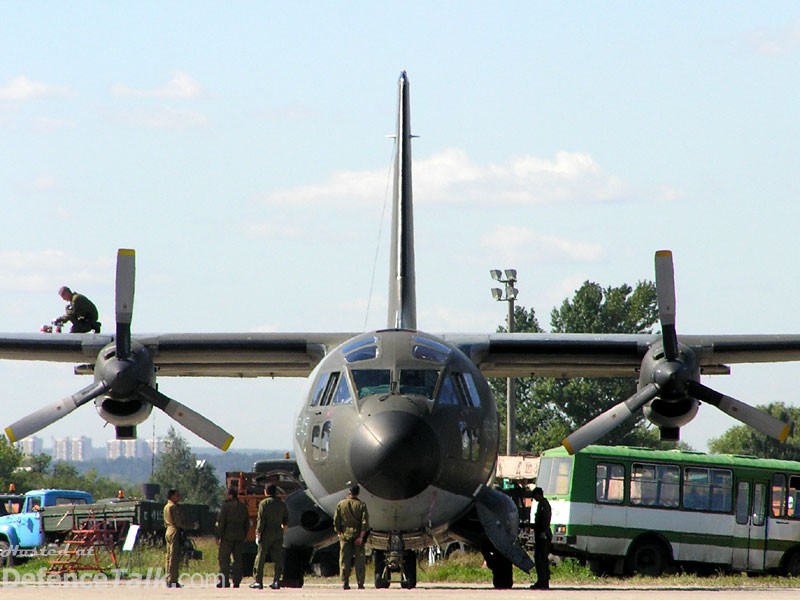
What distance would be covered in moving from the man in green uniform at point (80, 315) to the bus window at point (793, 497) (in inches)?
605

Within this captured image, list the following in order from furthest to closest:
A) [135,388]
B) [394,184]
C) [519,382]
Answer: [519,382] < [394,184] < [135,388]

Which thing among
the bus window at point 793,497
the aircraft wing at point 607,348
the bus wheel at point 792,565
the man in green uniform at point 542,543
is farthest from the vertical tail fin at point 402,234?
the bus wheel at point 792,565

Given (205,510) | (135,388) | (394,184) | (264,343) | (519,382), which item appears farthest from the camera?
(519,382)

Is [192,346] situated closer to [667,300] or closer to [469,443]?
[469,443]

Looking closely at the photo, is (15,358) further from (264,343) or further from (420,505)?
(420,505)

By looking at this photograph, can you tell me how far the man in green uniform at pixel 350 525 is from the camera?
18.8m

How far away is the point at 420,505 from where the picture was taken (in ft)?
60.9

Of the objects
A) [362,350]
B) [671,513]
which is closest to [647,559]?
[671,513]

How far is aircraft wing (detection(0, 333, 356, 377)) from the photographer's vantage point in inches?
930

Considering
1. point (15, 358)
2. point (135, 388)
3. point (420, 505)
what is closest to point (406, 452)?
point (420, 505)

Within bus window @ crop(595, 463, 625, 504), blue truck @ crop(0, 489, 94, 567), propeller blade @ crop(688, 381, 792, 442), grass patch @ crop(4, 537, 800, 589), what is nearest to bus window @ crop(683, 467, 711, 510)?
bus window @ crop(595, 463, 625, 504)

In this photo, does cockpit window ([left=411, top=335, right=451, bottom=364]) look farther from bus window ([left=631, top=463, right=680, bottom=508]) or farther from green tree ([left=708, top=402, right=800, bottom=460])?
green tree ([left=708, top=402, right=800, bottom=460])

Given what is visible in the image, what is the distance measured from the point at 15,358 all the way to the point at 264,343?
4.48 m

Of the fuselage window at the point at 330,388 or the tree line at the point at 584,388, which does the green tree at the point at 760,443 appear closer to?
the tree line at the point at 584,388
